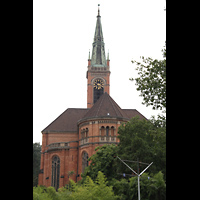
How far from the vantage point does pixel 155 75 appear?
1301cm

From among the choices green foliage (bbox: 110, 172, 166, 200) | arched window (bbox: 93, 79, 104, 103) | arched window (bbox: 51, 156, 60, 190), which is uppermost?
arched window (bbox: 93, 79, 104, 103)

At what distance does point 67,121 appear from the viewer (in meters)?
59.1

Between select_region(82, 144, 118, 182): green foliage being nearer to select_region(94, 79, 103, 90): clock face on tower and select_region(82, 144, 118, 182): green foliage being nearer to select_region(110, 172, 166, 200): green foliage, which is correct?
select_region(110, 172, 166, 200): green foliage

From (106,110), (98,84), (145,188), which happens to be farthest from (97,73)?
(145,188)

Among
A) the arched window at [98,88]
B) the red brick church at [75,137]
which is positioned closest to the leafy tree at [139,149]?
the red brick church at [75,137]

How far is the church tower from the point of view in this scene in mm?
69125

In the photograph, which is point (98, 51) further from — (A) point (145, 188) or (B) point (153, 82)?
(B) point (153, 82)

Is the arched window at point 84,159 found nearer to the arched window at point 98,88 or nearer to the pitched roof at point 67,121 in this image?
the pitched roof at point 67,121

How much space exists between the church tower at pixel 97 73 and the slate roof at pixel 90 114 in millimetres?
7241

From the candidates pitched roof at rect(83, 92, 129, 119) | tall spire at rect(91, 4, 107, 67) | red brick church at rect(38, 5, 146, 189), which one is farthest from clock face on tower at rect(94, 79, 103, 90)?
pitched roof at rect(83, 92, 129, 119)

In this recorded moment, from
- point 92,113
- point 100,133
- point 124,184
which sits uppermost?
point 92,113
